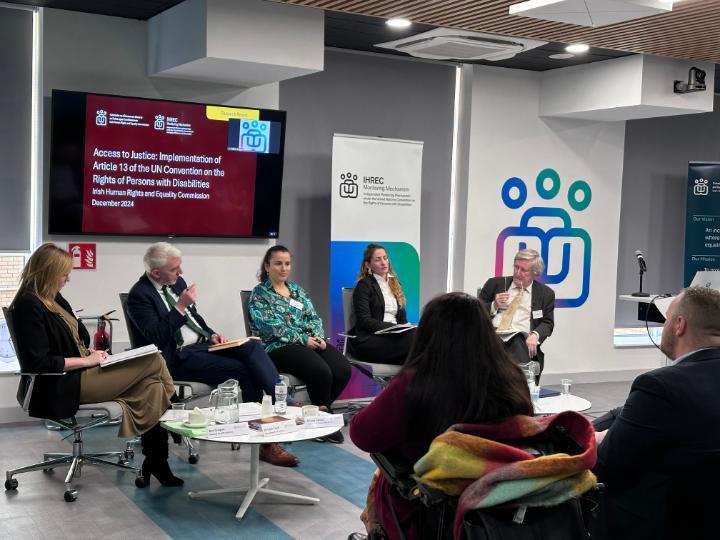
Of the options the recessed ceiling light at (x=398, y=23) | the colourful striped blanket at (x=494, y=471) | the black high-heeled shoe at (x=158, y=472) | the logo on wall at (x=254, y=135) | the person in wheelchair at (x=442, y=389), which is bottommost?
the black high-heeled shoe at (x=158, y=472)

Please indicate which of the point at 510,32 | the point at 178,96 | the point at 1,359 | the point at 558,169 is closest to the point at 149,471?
the point at 1,359

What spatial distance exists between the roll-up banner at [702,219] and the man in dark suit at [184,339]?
5.13 m

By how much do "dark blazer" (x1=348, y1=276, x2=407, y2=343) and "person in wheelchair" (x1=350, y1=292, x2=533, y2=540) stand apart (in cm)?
379

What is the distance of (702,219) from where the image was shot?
881 centimetres

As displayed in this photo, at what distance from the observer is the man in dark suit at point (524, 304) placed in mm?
6555

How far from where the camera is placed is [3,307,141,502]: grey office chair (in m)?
4.48

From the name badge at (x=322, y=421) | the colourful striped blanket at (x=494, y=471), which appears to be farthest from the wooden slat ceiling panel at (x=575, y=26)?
the colourful striped blanket at (x=494, y=471)

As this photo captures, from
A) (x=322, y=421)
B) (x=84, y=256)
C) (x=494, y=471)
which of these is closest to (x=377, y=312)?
(x=84, y=256)

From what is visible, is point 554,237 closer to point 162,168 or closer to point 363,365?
point 363,365

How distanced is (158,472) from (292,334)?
1511 mm

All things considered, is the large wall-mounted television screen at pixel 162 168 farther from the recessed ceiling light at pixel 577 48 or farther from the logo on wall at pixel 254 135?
the recessed ceiling light at pixel 577 48

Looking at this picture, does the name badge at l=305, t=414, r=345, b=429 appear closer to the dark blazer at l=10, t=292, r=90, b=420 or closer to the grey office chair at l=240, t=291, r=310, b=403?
the dark blazer at l=10, t=292, r=90, b=420

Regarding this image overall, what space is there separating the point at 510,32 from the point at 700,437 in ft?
13.9

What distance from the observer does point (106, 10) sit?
6.05 metres
